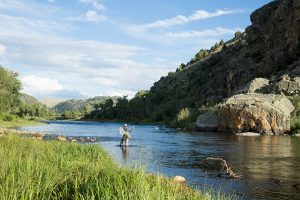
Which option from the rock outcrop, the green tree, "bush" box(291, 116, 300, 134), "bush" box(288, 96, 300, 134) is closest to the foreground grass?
"bush" box(291, 116, 300, 134)

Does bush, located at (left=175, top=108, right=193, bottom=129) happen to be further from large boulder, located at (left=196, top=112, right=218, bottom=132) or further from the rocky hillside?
the rocky hillside

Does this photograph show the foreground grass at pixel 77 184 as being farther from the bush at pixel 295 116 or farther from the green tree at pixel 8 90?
the green tree at pixel 8 90

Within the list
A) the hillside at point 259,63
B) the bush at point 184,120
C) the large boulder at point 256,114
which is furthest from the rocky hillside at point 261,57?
the large boulder at point 256,114

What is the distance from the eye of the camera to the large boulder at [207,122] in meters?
89.1

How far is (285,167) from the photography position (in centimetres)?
3134

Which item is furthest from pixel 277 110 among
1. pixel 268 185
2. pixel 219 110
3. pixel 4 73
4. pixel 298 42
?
pixel 4 73

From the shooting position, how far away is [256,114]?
81125 mm

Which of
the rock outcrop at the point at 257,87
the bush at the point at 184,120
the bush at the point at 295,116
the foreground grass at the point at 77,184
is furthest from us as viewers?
the bush at the point at 184,120

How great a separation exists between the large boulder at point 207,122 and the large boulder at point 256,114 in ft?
8.61

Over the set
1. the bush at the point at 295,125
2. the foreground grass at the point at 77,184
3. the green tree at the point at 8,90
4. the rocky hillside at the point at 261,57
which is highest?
the rocky hillside at the point at 261,57

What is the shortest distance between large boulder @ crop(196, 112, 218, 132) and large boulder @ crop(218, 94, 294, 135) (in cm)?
262

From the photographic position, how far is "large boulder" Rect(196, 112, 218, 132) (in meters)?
89.1

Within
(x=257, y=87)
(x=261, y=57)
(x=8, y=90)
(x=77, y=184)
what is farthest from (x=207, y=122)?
(x=77, y=184)

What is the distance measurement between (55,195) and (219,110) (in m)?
76.1
